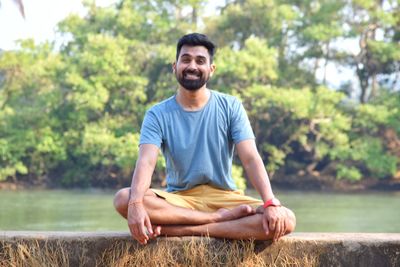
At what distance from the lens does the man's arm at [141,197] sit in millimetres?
2520

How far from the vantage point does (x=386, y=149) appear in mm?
17312

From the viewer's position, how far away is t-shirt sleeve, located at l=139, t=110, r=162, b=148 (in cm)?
269

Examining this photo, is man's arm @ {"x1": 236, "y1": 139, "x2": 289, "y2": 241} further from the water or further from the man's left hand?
the water

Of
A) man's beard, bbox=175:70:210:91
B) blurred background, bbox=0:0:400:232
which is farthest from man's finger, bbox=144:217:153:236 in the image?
blurred background, bbox=0:0:400:232

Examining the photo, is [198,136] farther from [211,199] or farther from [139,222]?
[139,222]

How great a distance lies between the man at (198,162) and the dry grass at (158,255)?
0.15 feet

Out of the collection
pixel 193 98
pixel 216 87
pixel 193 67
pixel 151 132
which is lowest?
pixel 216 87

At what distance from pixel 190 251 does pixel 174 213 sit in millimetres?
146

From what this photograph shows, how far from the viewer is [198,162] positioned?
2711mm

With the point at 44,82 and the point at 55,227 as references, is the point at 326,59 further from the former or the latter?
the point at 55,227

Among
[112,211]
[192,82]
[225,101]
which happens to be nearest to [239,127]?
[225,101]

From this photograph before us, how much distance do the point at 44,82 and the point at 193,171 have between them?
52.8ft

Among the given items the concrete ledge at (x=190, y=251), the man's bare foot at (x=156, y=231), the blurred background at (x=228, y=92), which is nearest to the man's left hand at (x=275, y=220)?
the concrete ledge at (x=190, y=251)

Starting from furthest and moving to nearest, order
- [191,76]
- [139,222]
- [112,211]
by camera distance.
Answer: [112,211] < [191,76] < [139,222]
